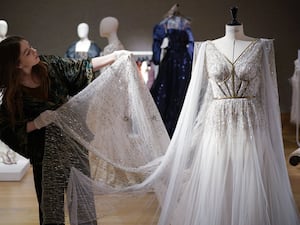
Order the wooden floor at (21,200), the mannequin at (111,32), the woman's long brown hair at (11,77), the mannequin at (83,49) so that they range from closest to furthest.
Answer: the woman's long brown hair at (11,77), the wooden floor at (21,200), the mannequin at (111,32), the mannequin at (83,49)

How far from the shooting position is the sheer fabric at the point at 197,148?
2.11 meters

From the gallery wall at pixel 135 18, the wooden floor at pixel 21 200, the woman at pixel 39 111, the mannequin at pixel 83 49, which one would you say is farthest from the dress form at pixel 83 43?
the woman at pixel 39 111

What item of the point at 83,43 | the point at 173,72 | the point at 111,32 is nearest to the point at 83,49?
the point at 83,43

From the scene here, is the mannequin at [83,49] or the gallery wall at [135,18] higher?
the gallery wall at [135,18]

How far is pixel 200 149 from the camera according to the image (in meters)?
2.23

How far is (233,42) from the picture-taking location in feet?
7.30

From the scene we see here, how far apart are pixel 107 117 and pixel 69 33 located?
4.23 metres

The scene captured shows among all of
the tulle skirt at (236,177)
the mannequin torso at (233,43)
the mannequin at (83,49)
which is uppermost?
the mannequin torso at (233,43)

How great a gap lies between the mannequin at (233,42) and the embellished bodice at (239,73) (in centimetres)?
2

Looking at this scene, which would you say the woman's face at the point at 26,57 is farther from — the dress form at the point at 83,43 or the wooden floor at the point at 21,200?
the dress form at the point at 83,43

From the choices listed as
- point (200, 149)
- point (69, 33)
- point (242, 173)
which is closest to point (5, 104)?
point (200, 149)

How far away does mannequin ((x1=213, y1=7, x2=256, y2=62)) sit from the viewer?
2.21m

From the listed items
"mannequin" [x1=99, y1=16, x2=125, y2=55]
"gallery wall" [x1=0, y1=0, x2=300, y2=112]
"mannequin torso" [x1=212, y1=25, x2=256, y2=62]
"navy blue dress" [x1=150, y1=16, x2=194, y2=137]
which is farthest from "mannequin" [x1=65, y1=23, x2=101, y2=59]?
"mannequin torso" [x1=212, y1=25, x2=256, y2=62]

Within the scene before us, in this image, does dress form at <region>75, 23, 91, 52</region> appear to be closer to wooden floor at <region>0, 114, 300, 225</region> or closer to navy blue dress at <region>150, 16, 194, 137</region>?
navy blue dress at <region>150, 16, 194, 137</region>
